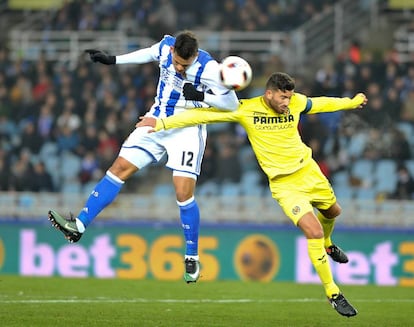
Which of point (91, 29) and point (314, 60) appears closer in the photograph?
point (314, 60)

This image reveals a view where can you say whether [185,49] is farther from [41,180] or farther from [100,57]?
[41,180]

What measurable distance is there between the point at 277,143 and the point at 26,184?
35.0 ft

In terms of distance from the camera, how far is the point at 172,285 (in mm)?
16156

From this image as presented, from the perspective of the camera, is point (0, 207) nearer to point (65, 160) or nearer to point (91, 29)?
point (65, 160)

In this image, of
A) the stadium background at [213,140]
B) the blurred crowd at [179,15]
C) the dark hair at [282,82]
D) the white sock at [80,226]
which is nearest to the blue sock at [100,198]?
the white sock at [80,226]

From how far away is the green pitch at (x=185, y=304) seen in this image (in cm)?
1189

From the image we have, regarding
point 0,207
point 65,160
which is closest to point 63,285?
point 0,207

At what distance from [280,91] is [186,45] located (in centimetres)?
108

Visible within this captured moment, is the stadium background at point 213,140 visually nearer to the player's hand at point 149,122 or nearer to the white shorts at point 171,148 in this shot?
the white shorts at point 171,148

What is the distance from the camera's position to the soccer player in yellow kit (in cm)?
1190

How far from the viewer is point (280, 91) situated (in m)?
12.0

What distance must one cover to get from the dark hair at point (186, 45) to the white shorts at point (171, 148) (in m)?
0.94

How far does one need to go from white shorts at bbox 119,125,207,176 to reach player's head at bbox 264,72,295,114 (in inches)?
42.0

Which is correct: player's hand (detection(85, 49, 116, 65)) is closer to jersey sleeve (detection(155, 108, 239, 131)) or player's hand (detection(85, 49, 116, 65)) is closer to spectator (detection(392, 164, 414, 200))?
jersey sleeve (detection(155, 108, 239, 131))
